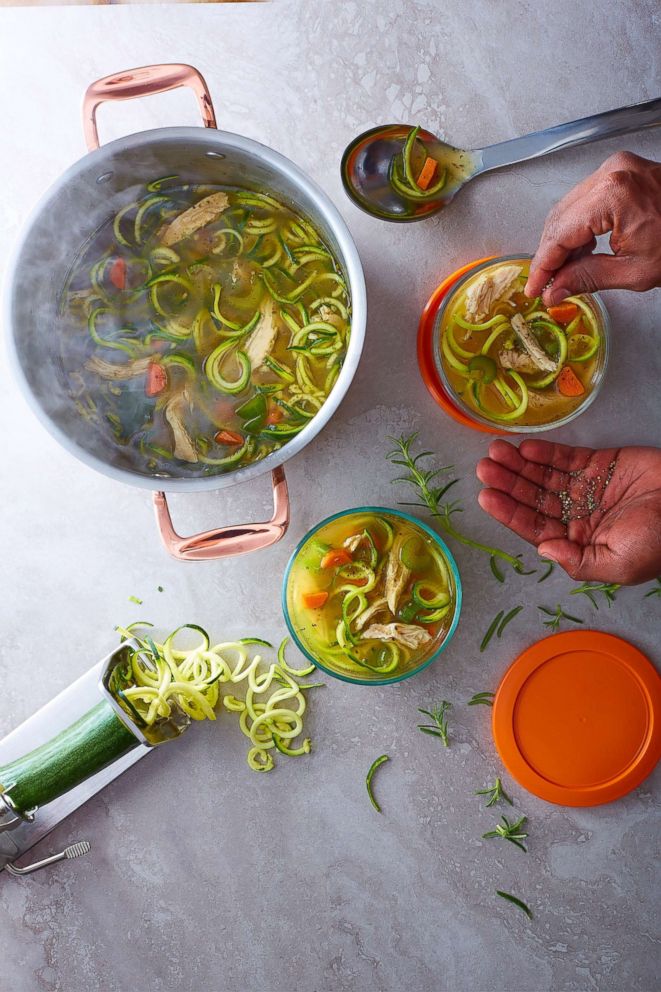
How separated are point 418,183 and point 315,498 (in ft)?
2.75

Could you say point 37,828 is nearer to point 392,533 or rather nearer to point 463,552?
point 392,533

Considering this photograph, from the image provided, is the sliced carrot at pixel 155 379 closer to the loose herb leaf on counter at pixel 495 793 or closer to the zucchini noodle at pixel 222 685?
the zucchini noodle at pixel 222 685

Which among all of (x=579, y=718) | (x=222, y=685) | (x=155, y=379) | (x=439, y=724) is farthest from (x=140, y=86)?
(x=579, y=718)

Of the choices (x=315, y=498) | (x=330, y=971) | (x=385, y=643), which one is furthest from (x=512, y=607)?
(x=330, y=971)

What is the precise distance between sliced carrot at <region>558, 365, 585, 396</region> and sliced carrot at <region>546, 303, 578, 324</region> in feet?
0.38

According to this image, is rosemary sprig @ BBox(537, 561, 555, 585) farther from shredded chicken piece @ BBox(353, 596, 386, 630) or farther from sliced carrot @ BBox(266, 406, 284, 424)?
sliced carrot @ BBox(266, 406, 284, 424)

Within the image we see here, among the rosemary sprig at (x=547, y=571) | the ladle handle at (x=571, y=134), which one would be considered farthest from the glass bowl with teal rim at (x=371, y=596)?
the ladle handle at (x=571, y=134)

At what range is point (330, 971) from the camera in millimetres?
2027

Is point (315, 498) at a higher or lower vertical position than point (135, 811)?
higher

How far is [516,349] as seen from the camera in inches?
71.3

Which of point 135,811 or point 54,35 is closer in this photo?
point 54,35

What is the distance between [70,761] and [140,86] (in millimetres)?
1594

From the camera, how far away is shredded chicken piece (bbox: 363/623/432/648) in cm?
186

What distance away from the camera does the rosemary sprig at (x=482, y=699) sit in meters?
1.98
